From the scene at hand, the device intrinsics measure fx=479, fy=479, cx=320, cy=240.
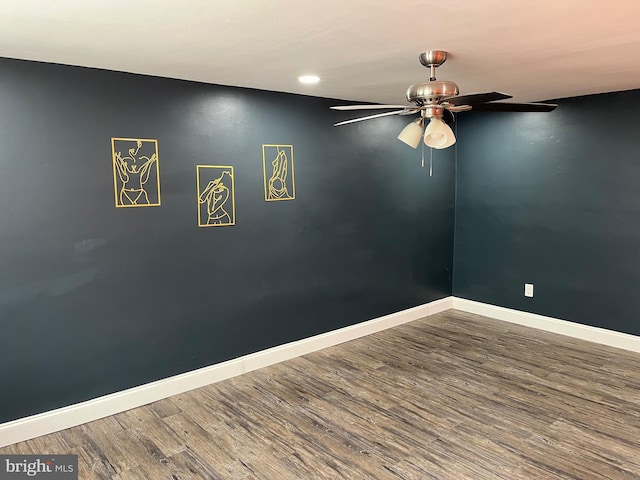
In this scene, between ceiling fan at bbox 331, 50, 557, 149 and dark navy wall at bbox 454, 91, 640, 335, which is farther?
dark navy wall at bbox 454, 91, 640, 335

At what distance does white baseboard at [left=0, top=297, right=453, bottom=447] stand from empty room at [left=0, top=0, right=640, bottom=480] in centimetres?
1

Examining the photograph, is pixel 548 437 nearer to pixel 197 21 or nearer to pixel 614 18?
pixel 614 18

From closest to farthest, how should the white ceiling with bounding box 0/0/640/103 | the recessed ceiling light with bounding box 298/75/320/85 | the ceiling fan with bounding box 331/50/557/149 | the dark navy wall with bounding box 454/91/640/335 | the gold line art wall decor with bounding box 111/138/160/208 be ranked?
the white ceiling with bounding box 0/0/640/103 → the ceiling fan with bounding box 331/50/557/149 → the gold line art wall decor with bounding box 111/138/160/208 → the recessed ceiling light with bounding box 298/75/320/85 → the dark navy wall with bounding box 454/91/640/335

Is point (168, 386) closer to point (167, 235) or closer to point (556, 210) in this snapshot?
point (167, 235)

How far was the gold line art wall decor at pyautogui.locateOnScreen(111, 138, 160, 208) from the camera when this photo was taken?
10.1 ft

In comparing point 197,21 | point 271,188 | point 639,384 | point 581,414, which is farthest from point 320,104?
point 639,384

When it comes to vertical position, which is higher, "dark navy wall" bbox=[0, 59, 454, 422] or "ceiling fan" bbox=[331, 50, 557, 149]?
"ceiling fan" bbox=[331, 50, 557, 149]

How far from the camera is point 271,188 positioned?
3.84 metres

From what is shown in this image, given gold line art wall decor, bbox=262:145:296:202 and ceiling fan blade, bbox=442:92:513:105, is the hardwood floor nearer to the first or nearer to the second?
gold line art wall decor, bbox=262:145:296:202

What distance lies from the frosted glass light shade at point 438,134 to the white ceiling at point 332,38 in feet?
1.25

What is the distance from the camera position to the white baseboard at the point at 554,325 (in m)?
4.23
